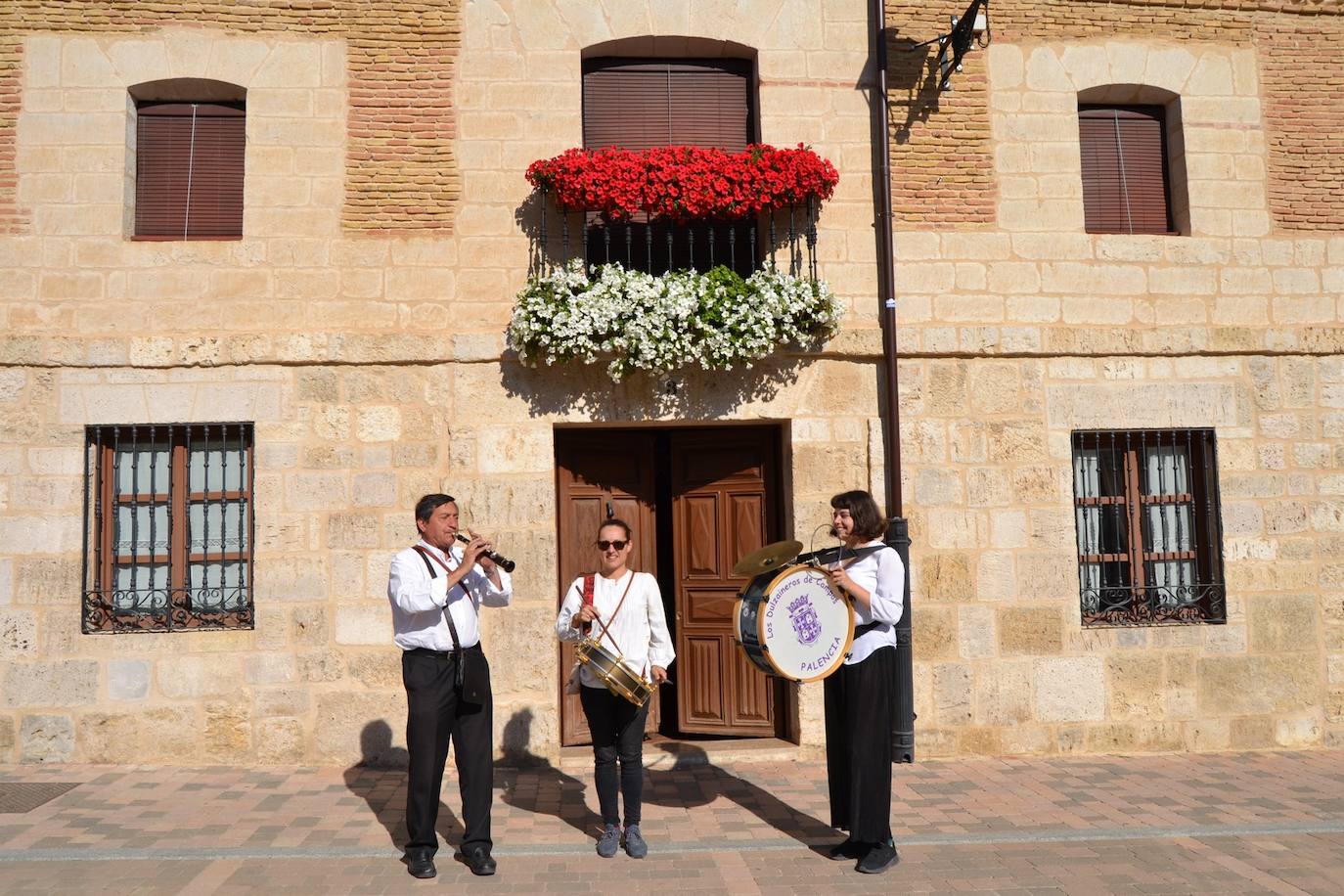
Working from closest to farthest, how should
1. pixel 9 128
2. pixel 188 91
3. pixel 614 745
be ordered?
1. pixel 614 745
2. pixel 9 128
3. pixel 188 91

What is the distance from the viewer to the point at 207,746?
6699 mm

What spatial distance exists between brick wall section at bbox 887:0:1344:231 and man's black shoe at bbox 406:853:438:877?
5208 mm

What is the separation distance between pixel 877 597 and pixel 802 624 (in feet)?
1.22

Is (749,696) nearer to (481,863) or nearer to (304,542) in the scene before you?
(481,863)

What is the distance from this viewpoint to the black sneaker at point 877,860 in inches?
181

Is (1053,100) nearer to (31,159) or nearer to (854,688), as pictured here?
(854,688)

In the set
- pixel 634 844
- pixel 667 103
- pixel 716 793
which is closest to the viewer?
pixel 634 844

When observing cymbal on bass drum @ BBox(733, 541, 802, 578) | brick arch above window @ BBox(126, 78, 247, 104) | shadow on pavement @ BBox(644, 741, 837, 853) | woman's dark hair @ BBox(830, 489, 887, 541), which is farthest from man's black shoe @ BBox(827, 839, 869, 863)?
brick arch above window @ BBox(126, 78, 247, 104)

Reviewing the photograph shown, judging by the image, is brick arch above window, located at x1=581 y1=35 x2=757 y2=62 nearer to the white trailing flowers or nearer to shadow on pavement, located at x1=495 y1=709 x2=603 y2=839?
the white trailing flowers

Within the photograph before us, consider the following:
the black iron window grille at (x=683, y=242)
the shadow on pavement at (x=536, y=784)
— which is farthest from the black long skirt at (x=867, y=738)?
the black iron window grille at (x=683, y=242)

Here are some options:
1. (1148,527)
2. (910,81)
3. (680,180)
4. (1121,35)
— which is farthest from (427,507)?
(1121,35)

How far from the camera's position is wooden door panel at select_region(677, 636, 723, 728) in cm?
741

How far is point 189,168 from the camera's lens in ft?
24.1

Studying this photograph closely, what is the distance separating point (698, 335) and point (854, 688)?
9.53 feet
